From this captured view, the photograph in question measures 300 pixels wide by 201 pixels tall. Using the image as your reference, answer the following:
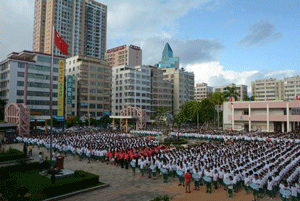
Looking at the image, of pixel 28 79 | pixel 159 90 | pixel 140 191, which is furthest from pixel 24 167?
pixel 159 90

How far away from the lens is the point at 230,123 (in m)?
55.1

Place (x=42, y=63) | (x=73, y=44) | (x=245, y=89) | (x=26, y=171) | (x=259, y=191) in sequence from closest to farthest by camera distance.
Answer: (x=259, y=191) → (x=26, y=171) → (x=42, y=63) → (x=73, y=44) → (x=245, y=89)

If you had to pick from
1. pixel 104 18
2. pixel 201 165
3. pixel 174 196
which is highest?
pixel 104 18

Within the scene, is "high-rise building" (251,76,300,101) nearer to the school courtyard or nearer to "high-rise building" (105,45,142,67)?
"high-rise building" (105,45,142,67)

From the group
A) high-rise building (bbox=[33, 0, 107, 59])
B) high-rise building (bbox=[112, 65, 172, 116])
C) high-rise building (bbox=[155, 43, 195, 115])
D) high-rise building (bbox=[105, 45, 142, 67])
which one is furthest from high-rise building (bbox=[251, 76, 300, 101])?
high-rise building (bbox=[33, 0, 107, 59])

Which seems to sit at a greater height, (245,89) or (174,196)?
(245,89)

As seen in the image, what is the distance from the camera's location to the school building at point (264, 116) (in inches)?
1868

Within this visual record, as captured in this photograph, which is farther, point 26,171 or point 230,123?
point 230,123

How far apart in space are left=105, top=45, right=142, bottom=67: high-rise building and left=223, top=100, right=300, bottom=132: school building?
59.0 m

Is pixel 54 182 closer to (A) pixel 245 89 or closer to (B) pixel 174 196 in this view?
(B) pixel 174 196

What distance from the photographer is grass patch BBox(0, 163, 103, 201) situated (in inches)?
433

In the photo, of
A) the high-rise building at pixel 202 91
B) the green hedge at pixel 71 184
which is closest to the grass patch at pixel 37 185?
the green hedge at pixel 71 184

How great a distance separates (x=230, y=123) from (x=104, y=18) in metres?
85.2

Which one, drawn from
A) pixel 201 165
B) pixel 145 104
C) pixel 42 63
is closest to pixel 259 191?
pixel 201 165
